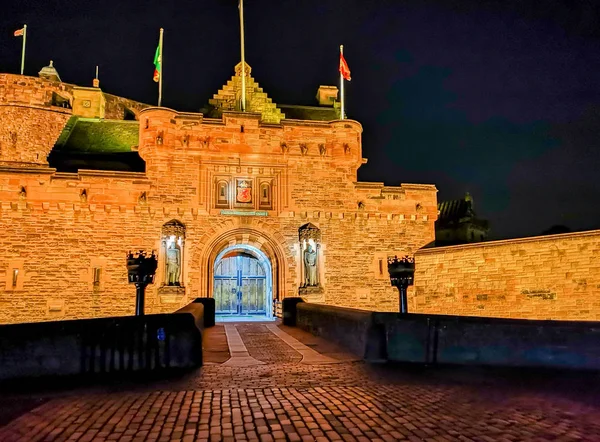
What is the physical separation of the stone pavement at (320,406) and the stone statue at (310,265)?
1317 centimetres

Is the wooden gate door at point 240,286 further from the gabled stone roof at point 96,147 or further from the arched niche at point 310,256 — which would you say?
the gabled stone roof at point 96,147

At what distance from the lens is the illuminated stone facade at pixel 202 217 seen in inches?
789

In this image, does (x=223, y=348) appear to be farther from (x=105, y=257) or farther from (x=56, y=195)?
(x=56, y=195)

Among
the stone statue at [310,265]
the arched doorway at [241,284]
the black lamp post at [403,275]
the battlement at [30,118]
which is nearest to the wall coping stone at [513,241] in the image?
the stone statue at [310,265]

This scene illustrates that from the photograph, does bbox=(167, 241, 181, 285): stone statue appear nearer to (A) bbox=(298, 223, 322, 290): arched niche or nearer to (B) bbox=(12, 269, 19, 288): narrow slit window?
(A) bbox=(298, 223, 322, 290): arched niche

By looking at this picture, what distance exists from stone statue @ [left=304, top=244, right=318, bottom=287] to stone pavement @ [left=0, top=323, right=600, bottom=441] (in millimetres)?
13170

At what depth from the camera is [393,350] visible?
878 centimetres

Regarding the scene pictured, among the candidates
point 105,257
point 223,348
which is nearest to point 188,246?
point 105,257

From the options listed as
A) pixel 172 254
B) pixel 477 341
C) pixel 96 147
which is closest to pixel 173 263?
pixel 172 254

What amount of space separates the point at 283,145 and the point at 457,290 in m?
10.2

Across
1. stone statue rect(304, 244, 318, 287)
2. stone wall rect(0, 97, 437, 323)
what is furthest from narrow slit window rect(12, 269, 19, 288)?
stone statue rect(304, 244, 318, 287)

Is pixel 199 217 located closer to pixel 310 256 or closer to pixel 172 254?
pixel 172 254

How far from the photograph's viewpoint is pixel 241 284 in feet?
81.3

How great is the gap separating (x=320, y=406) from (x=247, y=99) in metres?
24.3
